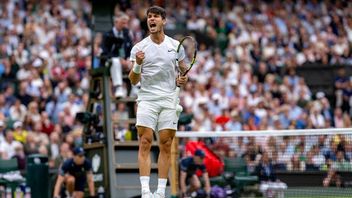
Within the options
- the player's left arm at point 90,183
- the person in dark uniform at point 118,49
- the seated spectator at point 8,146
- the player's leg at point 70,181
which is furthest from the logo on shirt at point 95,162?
the seated spectator at point 8,146

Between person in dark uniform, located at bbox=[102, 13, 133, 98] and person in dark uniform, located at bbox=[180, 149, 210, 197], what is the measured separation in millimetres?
1589

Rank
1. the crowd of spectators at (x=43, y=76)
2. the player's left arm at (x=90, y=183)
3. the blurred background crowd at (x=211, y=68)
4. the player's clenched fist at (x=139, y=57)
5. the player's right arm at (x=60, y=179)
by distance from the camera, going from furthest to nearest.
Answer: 1. the blurred background crowd at (x=211, y=68)
2. the crowd of spectators at (x=43, y=76)
3. the player's right arm at (x=60, y=179)
4. the player's left arm at (x=90, y=183)
5. the player's clenched fist at (x=139, y=57)

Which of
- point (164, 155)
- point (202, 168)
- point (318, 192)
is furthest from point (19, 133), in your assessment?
point (164, 155)

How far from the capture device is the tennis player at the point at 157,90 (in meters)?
14.2

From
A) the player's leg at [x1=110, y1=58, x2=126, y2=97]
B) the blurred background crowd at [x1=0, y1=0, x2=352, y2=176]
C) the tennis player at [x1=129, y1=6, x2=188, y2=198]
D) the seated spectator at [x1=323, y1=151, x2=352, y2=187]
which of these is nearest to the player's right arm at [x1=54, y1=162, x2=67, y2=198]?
the blurred background crowd at [x1=0, y1=0, x2=352, y2=176]

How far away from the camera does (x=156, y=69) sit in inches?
566

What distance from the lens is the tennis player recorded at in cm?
1423

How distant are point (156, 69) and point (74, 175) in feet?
23.3

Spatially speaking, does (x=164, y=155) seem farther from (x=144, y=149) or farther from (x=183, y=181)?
(x=183, y=181)

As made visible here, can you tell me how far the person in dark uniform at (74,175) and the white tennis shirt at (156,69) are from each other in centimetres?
651

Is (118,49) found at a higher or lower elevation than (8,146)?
higher

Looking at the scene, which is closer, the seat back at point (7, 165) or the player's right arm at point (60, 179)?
the seat back at point (7, 165)

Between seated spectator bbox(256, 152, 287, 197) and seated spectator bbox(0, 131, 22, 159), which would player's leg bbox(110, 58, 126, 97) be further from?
seated spectator bbox(0, 131, 22, 159)

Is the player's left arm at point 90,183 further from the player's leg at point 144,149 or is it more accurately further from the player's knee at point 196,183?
the player's leg at point 144,149
